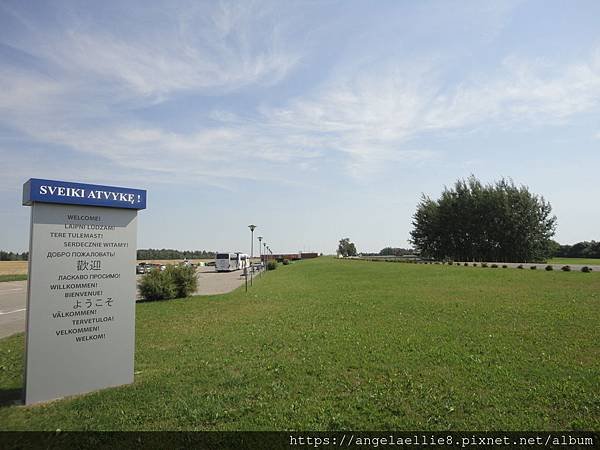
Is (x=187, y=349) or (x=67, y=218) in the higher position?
(x=67, y=218)

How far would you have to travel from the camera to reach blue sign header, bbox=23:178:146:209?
5348mm

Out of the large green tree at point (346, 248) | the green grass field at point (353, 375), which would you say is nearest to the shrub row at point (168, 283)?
the green grass field at point (353, 375)

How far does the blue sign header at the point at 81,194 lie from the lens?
535cm

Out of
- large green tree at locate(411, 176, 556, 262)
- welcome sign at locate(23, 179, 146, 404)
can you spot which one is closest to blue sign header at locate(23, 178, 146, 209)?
welcome sign at locate(23, 179, 146, 404)

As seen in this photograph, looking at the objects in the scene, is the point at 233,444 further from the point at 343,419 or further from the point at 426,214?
the point at 426,214

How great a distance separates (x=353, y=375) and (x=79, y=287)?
14.1 feet

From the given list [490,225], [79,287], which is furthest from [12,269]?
[490,225]

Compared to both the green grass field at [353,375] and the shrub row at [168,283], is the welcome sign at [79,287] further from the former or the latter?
the shrub row at [168,283]

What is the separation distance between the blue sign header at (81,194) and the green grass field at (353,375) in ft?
9.11

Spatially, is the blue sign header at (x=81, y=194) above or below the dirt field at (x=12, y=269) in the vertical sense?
above

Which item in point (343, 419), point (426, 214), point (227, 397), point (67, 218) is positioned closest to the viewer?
point (343, 419)

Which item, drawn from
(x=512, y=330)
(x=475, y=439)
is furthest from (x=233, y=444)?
(x=512, y=330)

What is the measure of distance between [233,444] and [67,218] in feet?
13.1

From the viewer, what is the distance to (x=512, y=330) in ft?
28.7
